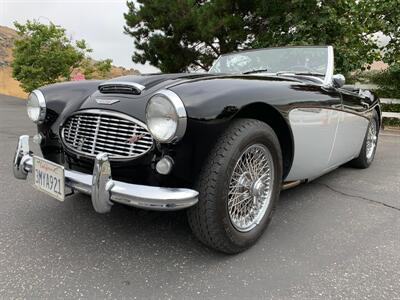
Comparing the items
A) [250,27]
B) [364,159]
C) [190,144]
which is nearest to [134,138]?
[190,144]

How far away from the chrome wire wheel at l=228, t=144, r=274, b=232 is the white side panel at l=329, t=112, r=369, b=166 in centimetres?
97

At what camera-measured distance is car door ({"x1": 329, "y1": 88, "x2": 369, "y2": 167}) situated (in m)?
2.93

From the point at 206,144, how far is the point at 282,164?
0.71 meters

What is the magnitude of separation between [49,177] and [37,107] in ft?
2.23

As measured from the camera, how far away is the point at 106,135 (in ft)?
6.41

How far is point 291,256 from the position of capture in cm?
205

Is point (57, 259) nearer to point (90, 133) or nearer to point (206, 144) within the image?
point (90, 133)

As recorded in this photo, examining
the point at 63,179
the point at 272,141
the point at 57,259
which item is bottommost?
the point at 57,259

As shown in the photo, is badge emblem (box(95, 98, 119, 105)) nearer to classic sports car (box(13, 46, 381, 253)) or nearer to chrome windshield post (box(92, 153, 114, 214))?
classic sports car (box(13, 46, 381, 253))

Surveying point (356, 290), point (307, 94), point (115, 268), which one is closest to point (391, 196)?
point (307, 94)

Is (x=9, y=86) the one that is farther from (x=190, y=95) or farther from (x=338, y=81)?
(x=190, y=95)

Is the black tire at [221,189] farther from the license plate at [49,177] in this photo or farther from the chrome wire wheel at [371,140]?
the chrome wire wheel at [371,140]

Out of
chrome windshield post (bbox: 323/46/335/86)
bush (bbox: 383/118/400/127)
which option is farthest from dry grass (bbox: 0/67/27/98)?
chrome windshield post (bbox: 323/46/335/86)

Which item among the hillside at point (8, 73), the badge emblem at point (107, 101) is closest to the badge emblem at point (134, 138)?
the badge emblem at point (107, 101)
